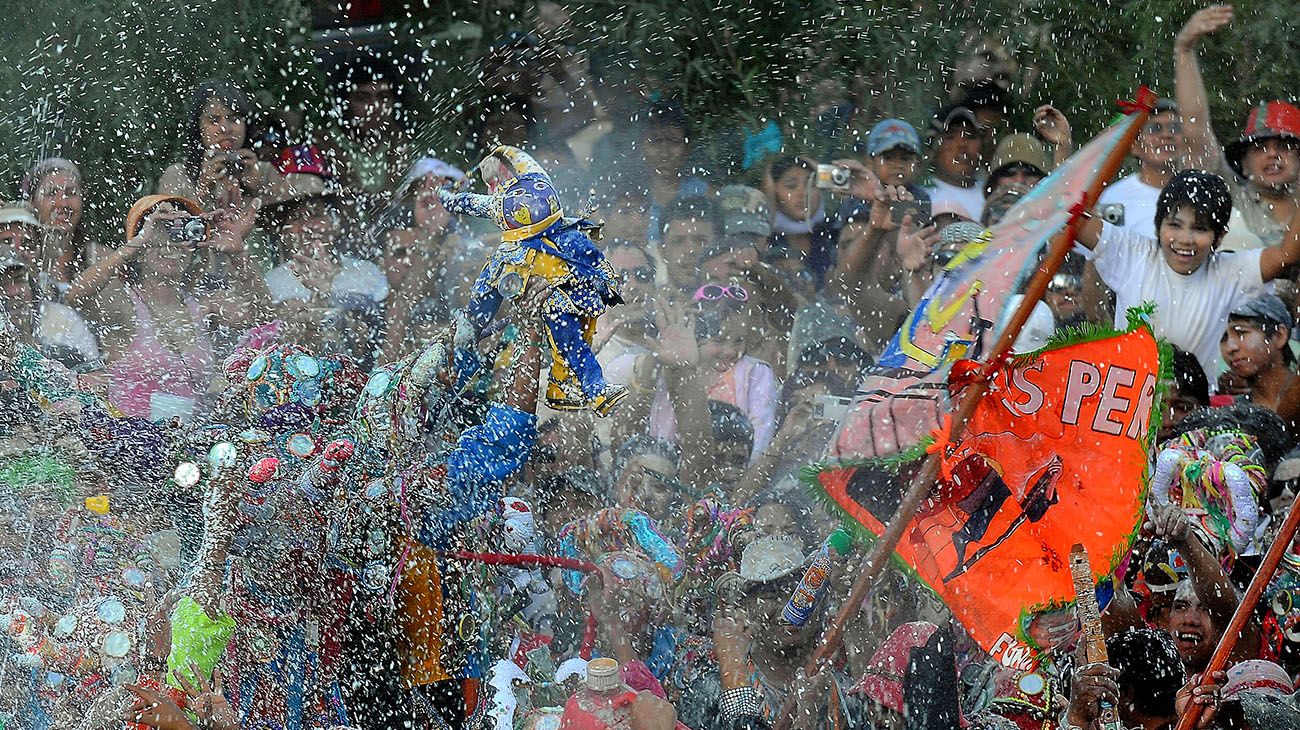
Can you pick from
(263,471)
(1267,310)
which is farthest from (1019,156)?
(263,471)

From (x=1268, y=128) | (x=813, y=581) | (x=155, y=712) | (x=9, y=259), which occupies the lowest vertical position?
(x=9, y=259)

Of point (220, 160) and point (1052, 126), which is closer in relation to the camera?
point (1052, 126)

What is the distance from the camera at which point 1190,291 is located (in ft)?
20.1

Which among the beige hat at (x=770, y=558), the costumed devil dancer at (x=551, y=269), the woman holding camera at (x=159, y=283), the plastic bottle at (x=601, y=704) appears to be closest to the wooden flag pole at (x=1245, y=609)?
the plastic bottle at (x=601, y=704)

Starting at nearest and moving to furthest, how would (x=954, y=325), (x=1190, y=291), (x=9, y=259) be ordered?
(x=954, y=325), (x=1190, y=291), (x=9, y=259)

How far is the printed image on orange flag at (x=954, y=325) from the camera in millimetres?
5586

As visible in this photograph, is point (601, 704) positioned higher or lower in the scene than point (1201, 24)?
lower

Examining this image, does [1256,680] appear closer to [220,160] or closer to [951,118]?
[951,118]

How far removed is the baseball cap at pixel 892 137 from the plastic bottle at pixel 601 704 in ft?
9.09

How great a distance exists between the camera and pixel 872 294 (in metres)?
7.11

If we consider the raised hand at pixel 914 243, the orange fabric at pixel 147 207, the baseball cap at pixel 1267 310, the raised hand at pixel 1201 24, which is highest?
the raised hand at pixel 1201 24

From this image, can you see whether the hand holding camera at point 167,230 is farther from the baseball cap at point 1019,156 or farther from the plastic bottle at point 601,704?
the plastic bottle at point 601,704

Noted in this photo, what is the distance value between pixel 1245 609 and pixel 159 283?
16.6 ft

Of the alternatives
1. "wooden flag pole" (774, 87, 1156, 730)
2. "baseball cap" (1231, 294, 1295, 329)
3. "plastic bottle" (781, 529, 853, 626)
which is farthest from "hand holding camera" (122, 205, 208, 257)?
"baseball cap" (1231, 294, 1295, 329)
